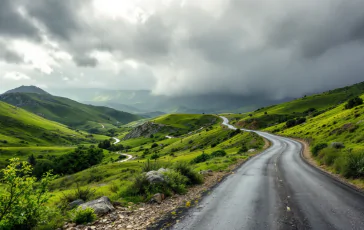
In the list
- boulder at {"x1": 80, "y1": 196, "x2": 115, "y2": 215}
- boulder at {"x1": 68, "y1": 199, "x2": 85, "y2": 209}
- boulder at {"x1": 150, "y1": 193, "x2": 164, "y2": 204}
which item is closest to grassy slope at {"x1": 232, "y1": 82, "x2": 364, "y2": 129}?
boulder at {"x1": 150, "y1": 193, "x2": 164, "y2": 204}

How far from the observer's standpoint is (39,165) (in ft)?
344

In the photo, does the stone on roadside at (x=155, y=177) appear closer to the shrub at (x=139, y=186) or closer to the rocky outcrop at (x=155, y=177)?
the rocky outcrop at (x=155, y=177)

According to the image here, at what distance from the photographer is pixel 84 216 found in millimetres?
11016

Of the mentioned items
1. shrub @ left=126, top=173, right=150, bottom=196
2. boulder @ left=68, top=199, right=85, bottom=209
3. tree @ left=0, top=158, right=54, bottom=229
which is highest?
tree @ left=0, top=158, right=54, bottom=229

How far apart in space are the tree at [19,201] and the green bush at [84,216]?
A: 1.70 metres

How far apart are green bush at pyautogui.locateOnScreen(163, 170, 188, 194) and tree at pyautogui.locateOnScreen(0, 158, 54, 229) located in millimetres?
9078

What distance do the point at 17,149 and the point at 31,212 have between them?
20128cm

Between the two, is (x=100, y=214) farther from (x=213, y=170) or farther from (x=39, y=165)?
(x=39, y=165)

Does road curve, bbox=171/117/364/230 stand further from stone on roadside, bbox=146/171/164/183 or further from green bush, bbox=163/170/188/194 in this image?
Result: stone on roadside, bbox=146/171/164/183

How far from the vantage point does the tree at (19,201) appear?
27.3ft

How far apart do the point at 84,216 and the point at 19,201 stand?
3.29m

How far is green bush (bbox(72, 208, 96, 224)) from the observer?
10891 millimetres

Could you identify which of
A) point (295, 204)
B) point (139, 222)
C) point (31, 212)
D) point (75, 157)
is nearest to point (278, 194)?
point (295, 204)

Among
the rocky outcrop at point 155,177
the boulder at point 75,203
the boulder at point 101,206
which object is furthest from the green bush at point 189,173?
the boulder at point 75,203
